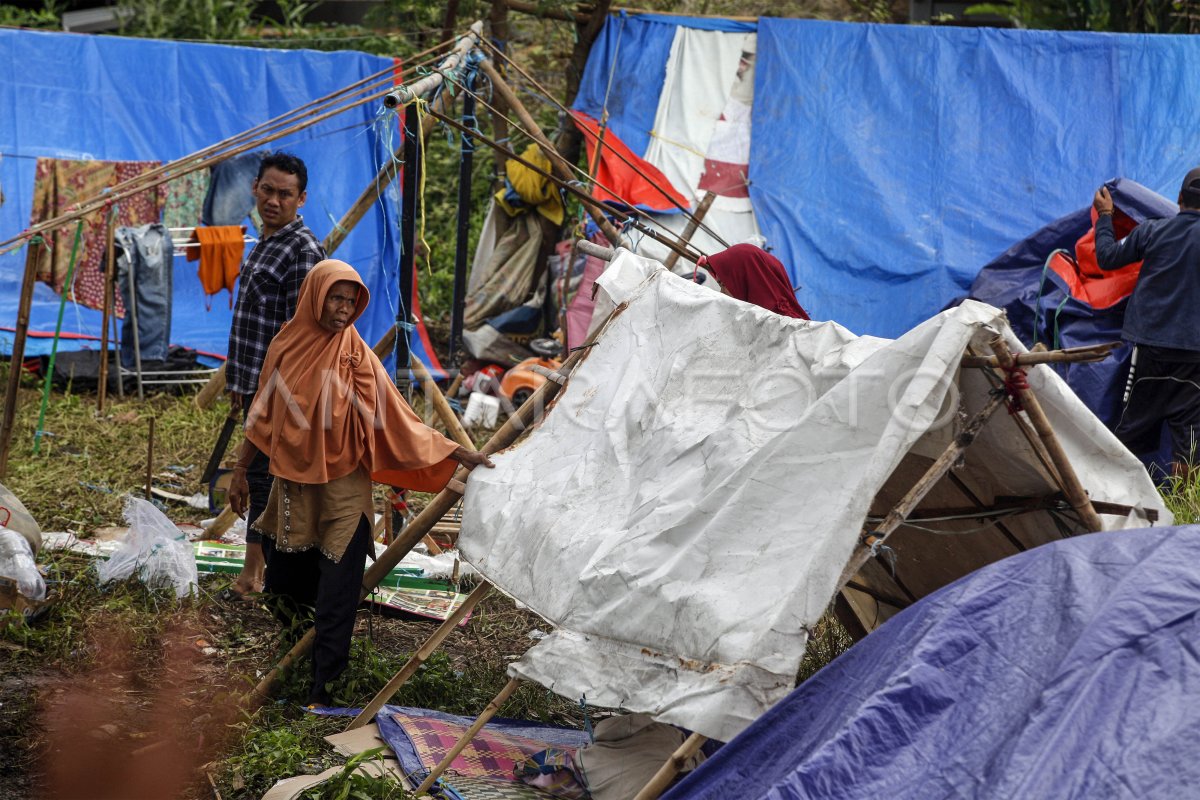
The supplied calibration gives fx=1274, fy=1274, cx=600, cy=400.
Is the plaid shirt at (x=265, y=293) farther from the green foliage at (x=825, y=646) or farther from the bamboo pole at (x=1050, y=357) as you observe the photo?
the bamboo pole at (x=1050, y=357)

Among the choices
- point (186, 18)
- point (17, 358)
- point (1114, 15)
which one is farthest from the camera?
point (186, 18)

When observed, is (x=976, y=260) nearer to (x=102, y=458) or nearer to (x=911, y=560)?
(x=911, y=560)

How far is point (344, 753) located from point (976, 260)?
5.36 metres

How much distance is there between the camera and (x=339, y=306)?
408cm

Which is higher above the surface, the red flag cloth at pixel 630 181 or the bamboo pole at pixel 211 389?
the red flag cloth at pixel 630 181

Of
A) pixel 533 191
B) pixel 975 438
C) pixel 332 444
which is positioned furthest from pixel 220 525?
pixel 533 191

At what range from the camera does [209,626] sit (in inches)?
192

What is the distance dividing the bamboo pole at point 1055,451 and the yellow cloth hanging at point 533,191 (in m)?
5.85

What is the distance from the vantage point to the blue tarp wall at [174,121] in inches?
332

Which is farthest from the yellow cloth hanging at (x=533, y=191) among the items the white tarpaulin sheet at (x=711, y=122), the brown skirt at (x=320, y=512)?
the brown skirt at (x=320, y=512)

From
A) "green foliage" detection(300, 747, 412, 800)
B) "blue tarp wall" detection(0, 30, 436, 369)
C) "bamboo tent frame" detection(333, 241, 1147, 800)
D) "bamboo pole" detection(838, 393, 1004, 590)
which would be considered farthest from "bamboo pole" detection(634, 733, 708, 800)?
"blue tarp wall" detection(0, 30, 436, 369)

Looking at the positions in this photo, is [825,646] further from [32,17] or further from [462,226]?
[32,17]

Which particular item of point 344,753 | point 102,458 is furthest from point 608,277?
point 102,458

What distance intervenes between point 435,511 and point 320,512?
41cm
